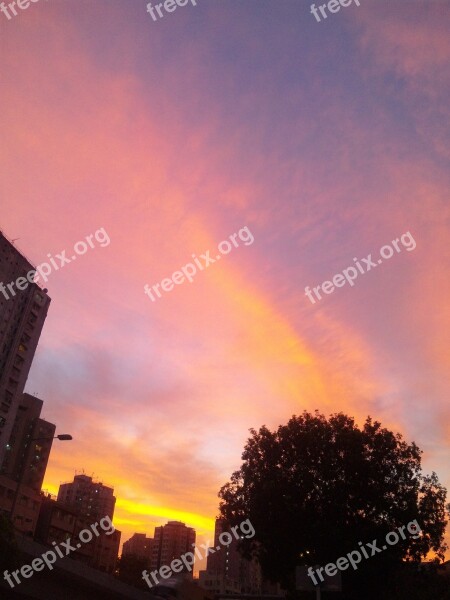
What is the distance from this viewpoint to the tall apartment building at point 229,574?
482 ft

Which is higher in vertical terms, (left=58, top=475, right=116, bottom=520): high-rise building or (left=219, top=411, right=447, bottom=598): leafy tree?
(left=58, top=475, right=116, bottom=520): high-rise building

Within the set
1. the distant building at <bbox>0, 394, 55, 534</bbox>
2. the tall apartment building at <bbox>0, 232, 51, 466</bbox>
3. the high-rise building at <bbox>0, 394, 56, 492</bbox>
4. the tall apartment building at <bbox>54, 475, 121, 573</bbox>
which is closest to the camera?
the distant building at <bbox>0, 394, 55, 534</bbox>

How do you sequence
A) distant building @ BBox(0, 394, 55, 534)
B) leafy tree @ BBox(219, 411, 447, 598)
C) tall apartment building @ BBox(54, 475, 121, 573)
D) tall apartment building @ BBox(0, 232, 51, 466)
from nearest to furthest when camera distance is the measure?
leafy tree @ BBox(219, 411, 447, 598)
distant building @ BBox(0, 394, 55, 534)
tall apartment building @ BBox(0, 232, 51, 466)
tall apartment building @ BBox(54, 475, 121, 573)

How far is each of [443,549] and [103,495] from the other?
15769 cm

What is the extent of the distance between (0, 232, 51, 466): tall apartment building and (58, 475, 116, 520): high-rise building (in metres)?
89.6

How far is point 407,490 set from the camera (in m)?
31.4

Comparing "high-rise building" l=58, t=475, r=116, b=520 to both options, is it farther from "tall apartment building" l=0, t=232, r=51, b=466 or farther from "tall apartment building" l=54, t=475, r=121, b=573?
"tall apartment building" l=0, t=232, r=51, b=466

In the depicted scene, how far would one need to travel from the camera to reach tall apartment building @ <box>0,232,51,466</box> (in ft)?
265

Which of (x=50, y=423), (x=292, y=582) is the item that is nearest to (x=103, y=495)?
(x=50, y=423)

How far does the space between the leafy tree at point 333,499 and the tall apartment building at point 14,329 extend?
58.9m

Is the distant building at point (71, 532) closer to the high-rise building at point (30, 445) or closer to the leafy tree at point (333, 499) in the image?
the high-rise building at point (30, 445)

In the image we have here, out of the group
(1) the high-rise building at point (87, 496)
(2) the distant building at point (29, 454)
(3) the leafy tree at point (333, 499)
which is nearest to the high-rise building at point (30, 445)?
(2) the distant building at point (29, 454)

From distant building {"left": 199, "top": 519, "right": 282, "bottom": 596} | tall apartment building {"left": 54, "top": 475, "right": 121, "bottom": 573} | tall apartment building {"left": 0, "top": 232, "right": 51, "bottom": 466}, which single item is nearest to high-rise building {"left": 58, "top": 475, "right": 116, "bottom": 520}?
tall apartment building {"left": 54, "top": 475, "right": 121, "bottom": 573}

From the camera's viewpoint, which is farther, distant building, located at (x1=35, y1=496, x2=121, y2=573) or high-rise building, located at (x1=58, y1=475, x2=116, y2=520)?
high-rise building, located at (x1=58, y1=475, x2=116, y2=520)
